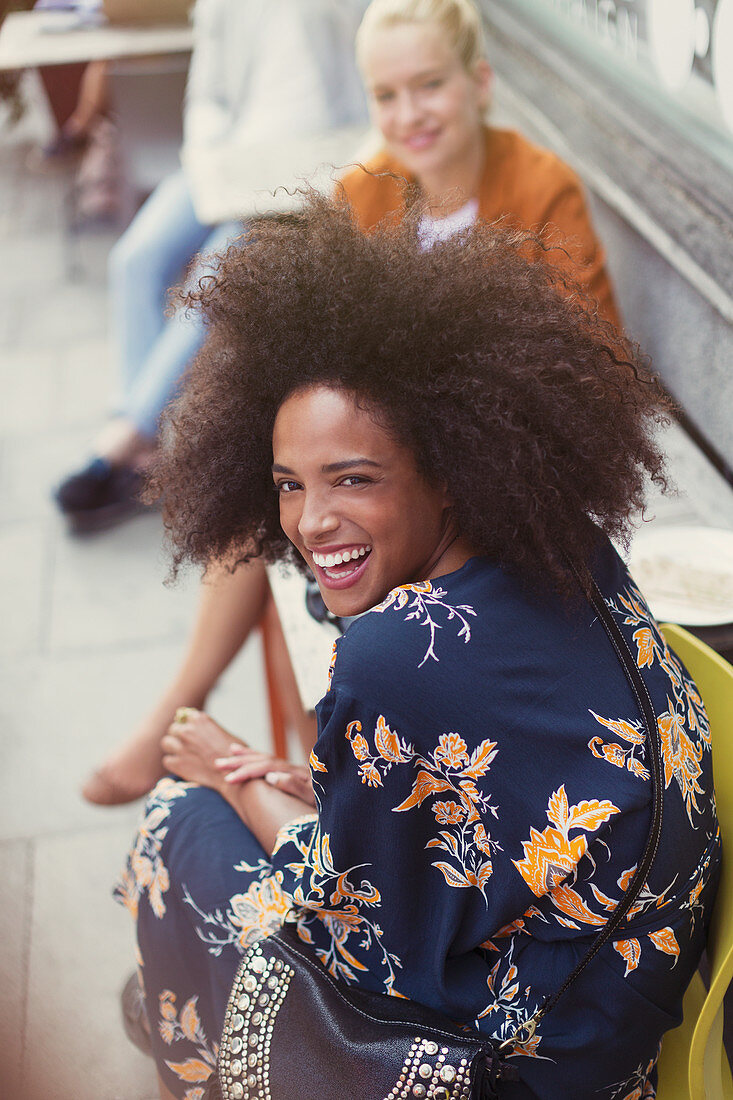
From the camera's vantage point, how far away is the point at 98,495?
3.35 meters

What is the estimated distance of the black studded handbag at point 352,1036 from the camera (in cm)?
109

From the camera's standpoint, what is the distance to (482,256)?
1.28 meters

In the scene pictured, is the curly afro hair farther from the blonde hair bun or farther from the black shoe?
the black shoe

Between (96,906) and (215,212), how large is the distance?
1774 mm

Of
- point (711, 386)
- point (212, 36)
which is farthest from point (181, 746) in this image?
point (212, 36)

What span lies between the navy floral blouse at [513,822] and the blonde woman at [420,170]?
0.91 meters

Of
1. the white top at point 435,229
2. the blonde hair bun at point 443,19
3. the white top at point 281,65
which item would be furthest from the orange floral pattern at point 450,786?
the white top at point 281,65

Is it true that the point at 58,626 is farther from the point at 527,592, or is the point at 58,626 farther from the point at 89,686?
the point at 527,592

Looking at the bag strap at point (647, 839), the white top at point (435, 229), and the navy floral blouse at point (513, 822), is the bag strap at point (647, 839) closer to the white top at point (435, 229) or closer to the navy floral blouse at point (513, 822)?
the navy floral blouse at point (513, 822)

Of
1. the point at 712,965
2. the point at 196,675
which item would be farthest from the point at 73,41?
the point at 712,965

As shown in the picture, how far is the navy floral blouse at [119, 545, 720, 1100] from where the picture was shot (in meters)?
1.07

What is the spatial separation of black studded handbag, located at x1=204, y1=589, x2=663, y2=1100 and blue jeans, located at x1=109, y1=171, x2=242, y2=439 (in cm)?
238

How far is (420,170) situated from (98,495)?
5.02ft

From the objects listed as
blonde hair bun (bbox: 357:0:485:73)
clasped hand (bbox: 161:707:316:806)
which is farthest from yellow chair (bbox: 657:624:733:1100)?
blonde hair bun (bbox: 357:0:485:73)
